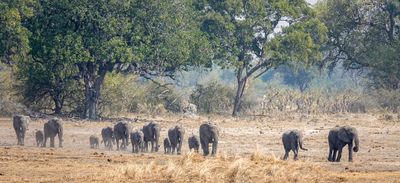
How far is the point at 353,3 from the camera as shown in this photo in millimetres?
59531

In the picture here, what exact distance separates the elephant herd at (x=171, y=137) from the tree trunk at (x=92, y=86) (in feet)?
26.8

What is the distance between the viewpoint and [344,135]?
2739 cm

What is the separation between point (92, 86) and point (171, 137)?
13.2 metres

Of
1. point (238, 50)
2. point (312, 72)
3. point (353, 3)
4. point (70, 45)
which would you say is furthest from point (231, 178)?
point (312, 72)

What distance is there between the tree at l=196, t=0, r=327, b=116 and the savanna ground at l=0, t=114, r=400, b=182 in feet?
32.8


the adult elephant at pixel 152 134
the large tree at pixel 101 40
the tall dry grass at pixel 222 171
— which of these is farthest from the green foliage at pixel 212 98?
the tall dry grass at pixel 222 171

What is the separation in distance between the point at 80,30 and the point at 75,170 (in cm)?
2052

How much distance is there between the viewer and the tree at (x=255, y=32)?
169 ft

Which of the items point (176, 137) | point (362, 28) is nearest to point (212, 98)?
point (362, 28)

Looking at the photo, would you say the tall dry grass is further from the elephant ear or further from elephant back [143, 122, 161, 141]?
elephant back [143, 122, 161, 141]

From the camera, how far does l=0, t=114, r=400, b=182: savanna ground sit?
19312 mm

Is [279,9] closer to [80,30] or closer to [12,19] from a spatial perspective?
[80,30]

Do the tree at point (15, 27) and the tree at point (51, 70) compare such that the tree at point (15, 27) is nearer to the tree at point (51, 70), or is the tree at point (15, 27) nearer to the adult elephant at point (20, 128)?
the tree at point (51, 70)

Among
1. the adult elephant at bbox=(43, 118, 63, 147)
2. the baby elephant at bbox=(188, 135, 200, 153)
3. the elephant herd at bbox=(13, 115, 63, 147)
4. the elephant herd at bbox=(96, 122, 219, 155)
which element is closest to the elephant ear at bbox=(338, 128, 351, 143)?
the elephant herd at bbox=(96, 122, 219, 155)
